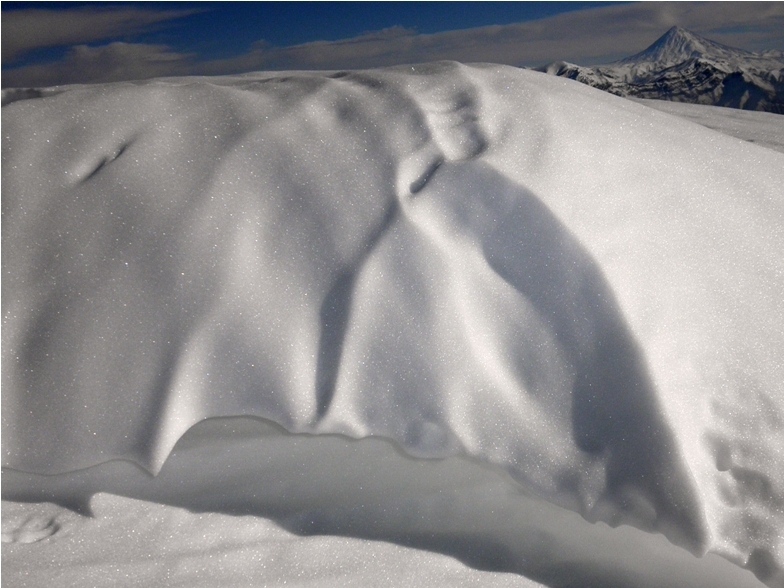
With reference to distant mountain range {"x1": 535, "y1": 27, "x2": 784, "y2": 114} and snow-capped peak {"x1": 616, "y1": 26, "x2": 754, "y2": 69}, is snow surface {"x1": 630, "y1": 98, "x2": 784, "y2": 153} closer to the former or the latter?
distant mountain range {"x1": 535, "y1": 27, "x2": 784, "y2": 114}

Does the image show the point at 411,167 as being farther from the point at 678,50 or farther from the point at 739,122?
the point at 678,50

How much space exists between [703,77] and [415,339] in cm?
146

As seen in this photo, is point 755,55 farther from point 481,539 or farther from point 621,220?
point 481,539

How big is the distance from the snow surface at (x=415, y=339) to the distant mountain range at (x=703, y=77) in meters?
1.05

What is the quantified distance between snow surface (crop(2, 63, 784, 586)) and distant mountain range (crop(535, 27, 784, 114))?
3.45 feet

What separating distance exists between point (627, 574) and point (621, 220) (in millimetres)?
224

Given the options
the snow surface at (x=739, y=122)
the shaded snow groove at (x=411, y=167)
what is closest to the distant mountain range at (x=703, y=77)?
the snow surface at (x=739, y=122)

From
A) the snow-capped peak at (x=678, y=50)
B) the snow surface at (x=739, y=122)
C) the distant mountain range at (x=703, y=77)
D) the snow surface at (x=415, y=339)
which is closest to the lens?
the snow surface at (x=415, y=339)

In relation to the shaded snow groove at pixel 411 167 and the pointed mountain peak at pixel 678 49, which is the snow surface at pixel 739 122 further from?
the pointed mountain peak at pixel 678 49

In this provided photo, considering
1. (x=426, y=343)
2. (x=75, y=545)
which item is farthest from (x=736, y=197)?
(x=75, y=545)

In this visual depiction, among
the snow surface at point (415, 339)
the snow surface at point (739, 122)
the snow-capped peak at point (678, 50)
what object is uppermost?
the snow-capped peak at point (678, 50)

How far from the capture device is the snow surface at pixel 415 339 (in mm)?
360

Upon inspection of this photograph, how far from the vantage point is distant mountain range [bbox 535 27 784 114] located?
1.37 metres

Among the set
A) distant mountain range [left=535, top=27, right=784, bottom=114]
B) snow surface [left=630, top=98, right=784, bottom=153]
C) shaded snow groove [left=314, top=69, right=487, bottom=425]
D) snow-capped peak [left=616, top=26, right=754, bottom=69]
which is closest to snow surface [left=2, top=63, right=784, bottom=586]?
shaded snow groove [left=314, top=69, right=487, bottom=425]
